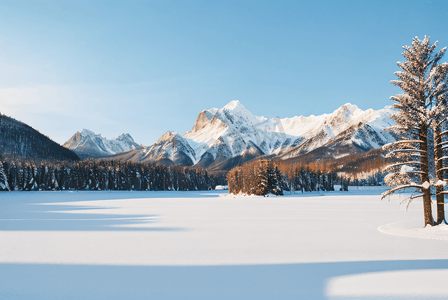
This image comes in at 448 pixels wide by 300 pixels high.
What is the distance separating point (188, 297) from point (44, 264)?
7367mm

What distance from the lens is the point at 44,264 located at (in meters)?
12.4

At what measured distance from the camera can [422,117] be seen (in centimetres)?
2097

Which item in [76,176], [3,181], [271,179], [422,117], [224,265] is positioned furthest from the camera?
[76,176]

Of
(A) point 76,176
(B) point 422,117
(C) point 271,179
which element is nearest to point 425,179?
(B) point 422,117

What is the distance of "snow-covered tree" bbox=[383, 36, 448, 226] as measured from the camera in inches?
827

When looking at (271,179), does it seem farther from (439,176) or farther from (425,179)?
(439,176)

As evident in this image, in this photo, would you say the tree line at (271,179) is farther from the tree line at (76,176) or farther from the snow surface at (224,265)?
the tree line at (76,176)

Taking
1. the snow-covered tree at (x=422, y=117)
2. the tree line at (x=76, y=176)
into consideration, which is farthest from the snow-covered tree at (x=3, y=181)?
the snow-covered tree at (x=422, y=117)

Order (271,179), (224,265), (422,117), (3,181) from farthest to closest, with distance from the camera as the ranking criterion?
(3,181)
(271,179)
(422,117)
(224,265)

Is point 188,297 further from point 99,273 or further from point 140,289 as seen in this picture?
point 99,273

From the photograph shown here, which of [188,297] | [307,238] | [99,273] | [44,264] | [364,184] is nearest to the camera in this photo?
[188,297]

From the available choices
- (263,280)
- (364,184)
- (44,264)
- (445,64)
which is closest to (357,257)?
(263,280)

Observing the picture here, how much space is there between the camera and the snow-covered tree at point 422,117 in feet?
68.9

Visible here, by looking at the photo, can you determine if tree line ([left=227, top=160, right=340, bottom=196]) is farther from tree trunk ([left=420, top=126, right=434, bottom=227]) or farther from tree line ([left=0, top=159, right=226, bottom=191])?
tree line ([left=0, top=159, right=226, bottom=191])
